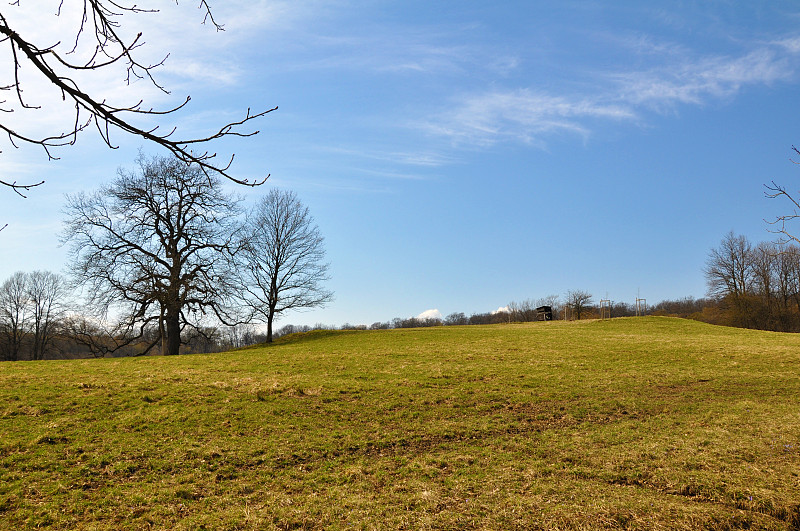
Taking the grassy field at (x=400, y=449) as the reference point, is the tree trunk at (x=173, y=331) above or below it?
above

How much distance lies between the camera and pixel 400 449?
284 inches

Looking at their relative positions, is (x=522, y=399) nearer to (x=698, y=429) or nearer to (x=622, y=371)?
(x=698, y=429)

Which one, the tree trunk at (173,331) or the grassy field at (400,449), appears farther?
the tree trunk at (173,331)

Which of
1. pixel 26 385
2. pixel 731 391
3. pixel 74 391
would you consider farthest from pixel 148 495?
pixel 731 391

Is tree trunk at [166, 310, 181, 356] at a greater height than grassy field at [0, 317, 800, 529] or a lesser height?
greater

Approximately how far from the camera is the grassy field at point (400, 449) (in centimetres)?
484

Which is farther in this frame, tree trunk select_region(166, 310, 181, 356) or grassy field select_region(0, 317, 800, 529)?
tree trunk select_region(166, 310, 181, 356)

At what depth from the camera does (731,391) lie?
1219 centimetres

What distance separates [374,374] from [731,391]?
9.72 meters

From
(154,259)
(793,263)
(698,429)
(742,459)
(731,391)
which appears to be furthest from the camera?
(793,263)

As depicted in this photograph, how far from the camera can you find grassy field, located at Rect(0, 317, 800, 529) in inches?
191

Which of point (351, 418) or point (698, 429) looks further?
point (351, 418)

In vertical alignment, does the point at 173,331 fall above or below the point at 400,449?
above

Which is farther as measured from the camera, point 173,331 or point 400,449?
point 173,331
